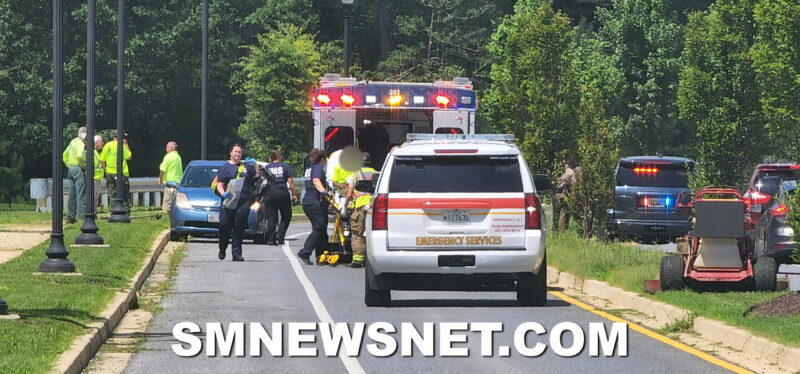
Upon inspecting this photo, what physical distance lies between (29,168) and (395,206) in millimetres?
52972

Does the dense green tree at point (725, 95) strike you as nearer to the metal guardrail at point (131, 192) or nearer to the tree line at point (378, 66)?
the tree line at point (378, 66)

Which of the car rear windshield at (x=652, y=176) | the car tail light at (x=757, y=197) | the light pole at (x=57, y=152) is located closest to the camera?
the light pole at (x=57, y=152)

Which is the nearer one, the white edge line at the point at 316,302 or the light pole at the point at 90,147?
the white edge line at the point at 316,302

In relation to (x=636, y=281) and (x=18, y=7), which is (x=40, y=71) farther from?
(x=636, y=281)

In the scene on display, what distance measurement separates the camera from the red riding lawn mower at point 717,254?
1873 cm

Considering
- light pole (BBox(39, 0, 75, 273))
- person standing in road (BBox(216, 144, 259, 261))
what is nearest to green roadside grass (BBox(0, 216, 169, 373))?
light pole (BBox(39, 0, 75, 273))

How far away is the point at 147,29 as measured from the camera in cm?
7512

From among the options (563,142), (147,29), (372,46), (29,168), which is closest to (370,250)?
(563,142)

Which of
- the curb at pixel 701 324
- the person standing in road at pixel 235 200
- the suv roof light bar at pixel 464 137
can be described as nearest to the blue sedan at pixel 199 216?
the person standing in road at pixel 235 200

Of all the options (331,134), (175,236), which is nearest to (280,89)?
(175,236)

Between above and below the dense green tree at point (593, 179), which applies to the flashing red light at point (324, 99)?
above

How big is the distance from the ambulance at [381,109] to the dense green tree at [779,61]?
68.2ft

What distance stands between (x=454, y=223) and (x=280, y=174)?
432 inches

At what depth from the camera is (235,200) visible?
26188mm
